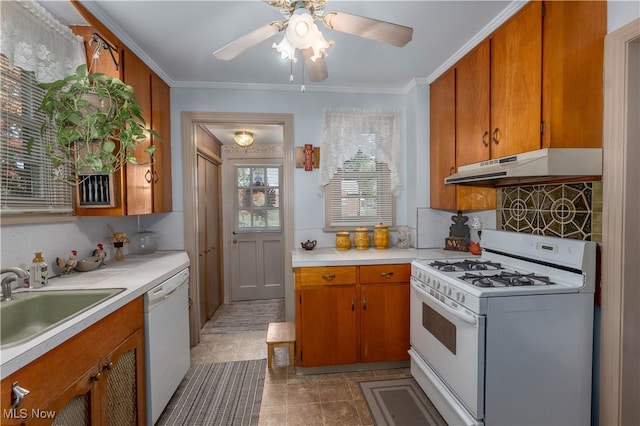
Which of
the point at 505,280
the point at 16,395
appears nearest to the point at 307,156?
the point at 505,280

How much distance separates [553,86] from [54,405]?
99.3 inches

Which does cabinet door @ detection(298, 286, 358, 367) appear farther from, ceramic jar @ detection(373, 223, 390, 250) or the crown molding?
the crown molding

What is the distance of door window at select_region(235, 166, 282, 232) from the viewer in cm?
429

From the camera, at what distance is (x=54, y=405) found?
104 centimetres

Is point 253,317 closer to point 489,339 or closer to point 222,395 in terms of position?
point 222,395

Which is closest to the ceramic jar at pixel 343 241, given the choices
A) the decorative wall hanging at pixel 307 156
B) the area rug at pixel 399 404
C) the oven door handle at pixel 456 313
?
the decorative wall hanging at pixel 307 156

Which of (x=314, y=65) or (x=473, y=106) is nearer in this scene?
(x=314, y=65)

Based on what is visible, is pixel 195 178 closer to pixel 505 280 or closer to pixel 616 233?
pixel 505 280

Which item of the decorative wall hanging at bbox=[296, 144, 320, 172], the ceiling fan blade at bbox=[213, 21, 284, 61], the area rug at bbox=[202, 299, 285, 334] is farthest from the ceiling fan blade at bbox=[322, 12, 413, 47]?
the area rug at bbox=[202, 299, 285, 334]

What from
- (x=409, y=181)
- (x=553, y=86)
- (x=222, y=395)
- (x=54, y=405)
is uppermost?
(x=553, y=86)

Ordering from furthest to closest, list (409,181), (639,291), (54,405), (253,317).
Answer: (253,317)
(409,181)
(639,291)
(54,405)

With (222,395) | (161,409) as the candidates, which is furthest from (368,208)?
(161,409)

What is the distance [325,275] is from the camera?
2363 millimetres

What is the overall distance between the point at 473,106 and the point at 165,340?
2.62m
